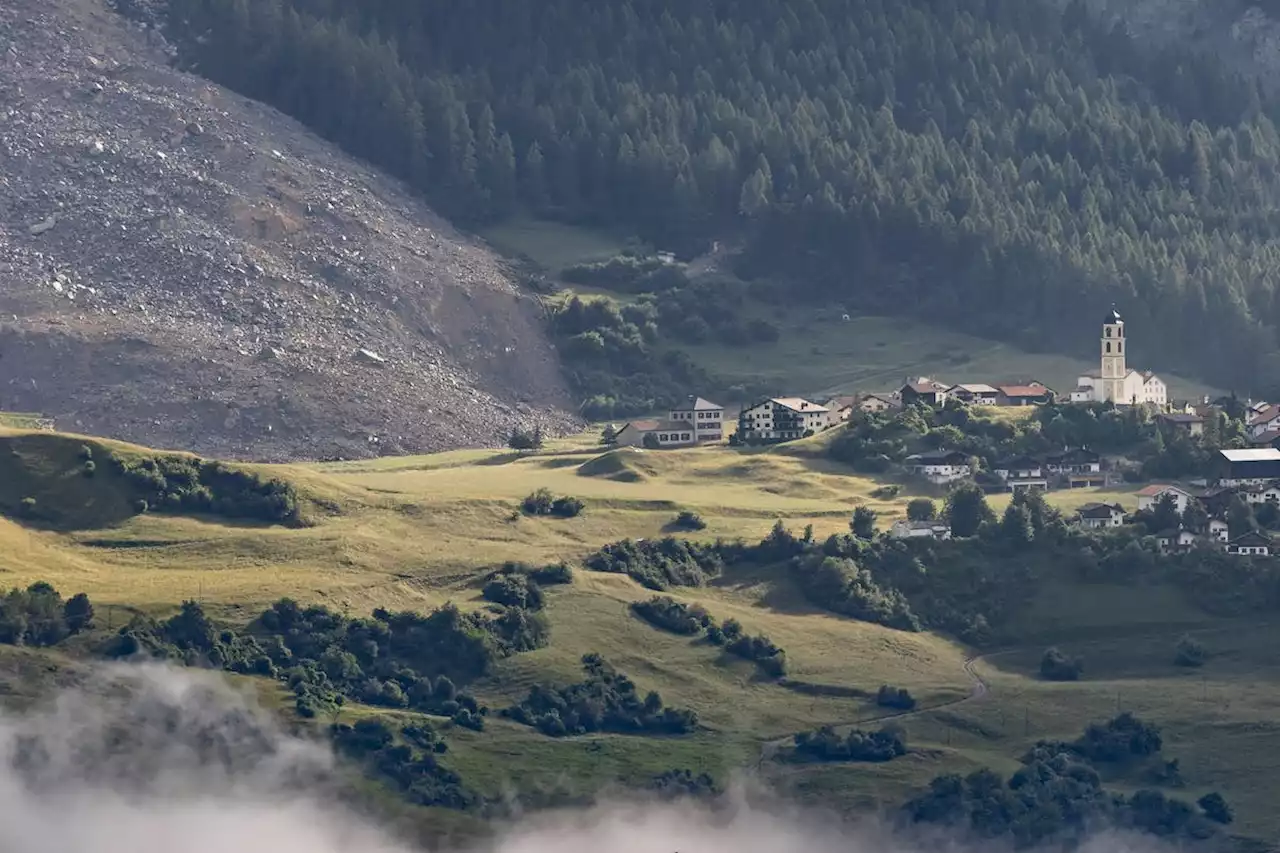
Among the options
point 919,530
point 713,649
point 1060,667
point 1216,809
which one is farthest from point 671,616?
point 1216,809

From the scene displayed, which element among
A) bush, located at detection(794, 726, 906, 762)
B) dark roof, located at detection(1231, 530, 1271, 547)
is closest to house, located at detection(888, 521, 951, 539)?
dark roof, located at detection(1231, 530, 1271, 547)

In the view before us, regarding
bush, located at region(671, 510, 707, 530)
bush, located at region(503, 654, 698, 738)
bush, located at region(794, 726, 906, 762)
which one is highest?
bush, located at region(671, 510, 707, 530)

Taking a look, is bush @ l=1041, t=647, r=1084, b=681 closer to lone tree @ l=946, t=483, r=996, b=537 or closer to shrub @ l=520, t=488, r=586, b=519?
lone tree @ l=946, t=483, r=996, b=537

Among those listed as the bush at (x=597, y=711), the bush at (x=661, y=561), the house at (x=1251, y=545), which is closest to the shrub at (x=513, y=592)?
the bush at (x=661, y=561)

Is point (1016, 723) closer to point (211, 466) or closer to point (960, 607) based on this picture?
point (960, 607)

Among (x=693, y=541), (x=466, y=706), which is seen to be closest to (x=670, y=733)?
(x=466, y=706)

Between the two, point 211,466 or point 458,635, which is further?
point 211,466

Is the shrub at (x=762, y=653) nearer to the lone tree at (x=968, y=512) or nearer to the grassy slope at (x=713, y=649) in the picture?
the grassy slope at (x=713, y=649)
